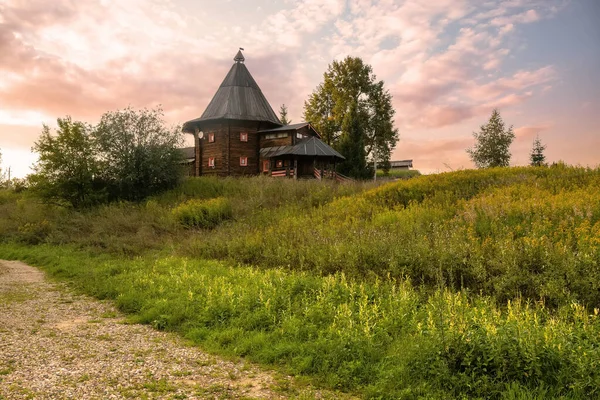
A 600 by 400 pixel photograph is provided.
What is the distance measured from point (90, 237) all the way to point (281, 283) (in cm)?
1259

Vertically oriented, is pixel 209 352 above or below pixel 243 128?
below

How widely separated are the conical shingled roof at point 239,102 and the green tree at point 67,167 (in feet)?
41.3

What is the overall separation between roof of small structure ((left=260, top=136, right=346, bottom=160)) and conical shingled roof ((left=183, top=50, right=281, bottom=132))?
3163mm

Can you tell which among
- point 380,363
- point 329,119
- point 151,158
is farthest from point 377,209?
point 329,119

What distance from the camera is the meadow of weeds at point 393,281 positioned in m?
4.75

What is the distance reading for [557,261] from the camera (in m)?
7.74

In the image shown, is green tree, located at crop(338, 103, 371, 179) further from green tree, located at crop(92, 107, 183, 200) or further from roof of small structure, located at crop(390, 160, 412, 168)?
roof of small structure, located at crop(390, 160, 412, 168)

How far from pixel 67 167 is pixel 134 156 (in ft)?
12.9

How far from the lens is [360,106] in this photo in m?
47.5

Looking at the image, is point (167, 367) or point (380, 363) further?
point (167, 367)

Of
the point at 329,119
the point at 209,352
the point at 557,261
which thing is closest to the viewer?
the point at 209,352

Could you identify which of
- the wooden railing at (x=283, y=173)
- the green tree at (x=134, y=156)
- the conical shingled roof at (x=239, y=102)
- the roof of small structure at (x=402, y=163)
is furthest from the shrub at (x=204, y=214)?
the roof of small structure at (x=402, y=163)

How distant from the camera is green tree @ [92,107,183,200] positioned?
2473 cm

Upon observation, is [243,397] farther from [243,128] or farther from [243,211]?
[243,128]
